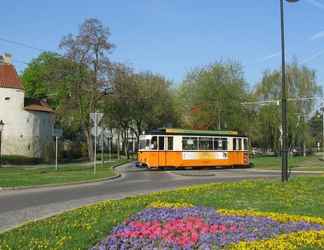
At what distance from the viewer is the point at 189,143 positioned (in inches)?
1523

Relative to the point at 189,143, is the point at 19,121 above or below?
above

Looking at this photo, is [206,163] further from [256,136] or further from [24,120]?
[256,136]

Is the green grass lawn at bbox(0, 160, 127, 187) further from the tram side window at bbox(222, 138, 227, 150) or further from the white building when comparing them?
the white building

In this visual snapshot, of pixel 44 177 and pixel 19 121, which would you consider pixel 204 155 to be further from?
pixel 19 121

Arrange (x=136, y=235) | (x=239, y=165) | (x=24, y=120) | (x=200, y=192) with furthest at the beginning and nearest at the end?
(x=24, y=120)
(x=239, y=165)
(x=200, y=192)
(x=136, y=235)

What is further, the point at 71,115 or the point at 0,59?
the point at 0,59

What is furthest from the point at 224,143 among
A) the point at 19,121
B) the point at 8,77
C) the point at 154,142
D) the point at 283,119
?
the point at 8,77

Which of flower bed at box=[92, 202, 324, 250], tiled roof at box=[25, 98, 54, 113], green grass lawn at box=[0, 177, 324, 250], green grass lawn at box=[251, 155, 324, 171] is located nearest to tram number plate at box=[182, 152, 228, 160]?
green grass lawn at box=[251, 155, 324, 171]

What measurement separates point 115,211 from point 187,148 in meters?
27.3

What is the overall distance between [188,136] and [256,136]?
36.7 metres

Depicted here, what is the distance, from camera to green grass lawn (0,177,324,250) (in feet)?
27.2

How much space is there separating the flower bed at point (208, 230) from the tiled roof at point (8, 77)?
174 feet

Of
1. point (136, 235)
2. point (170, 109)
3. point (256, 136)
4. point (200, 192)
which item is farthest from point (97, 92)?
point (136, 235)

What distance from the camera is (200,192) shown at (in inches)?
660
